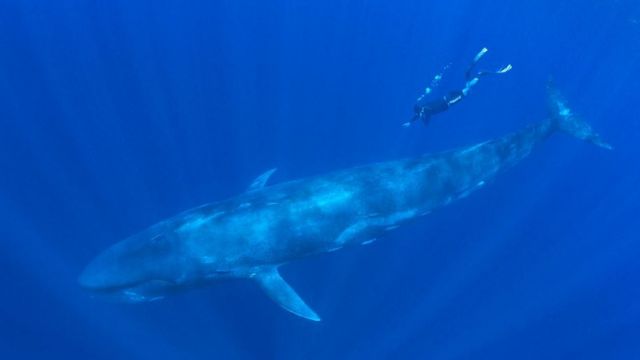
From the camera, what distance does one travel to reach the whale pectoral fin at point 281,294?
8.03 meters

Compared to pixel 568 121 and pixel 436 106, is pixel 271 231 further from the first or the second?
pixel 568 121

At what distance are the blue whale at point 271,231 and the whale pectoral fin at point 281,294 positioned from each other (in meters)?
0.02

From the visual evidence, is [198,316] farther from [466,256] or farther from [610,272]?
[610,272]

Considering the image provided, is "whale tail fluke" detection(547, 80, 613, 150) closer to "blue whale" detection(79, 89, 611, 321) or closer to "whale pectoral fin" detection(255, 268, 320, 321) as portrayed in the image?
"blue whale" detection(79, 89, 611, 321)

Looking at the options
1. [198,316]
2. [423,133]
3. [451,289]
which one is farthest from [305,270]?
[423,133]

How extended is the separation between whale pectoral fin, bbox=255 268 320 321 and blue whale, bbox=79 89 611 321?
0.05ft

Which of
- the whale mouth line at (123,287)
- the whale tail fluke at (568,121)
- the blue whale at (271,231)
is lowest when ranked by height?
the whale mouth line at (123,287)

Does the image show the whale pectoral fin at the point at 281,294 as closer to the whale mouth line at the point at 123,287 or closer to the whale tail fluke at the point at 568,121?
the whale mouth line at the point at 123,287

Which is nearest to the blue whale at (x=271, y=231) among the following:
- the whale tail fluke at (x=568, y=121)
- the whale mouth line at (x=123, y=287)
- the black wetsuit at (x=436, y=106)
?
the whale mouth line at (x=123, y=287)

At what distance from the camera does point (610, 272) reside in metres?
15.9

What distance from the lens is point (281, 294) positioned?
26.6 feet

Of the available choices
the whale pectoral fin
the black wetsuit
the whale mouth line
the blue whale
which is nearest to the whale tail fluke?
the black wetsuit

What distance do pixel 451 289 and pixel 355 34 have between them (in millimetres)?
10536

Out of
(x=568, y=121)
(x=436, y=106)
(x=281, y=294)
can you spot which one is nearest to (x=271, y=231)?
(x=281, y=294)
